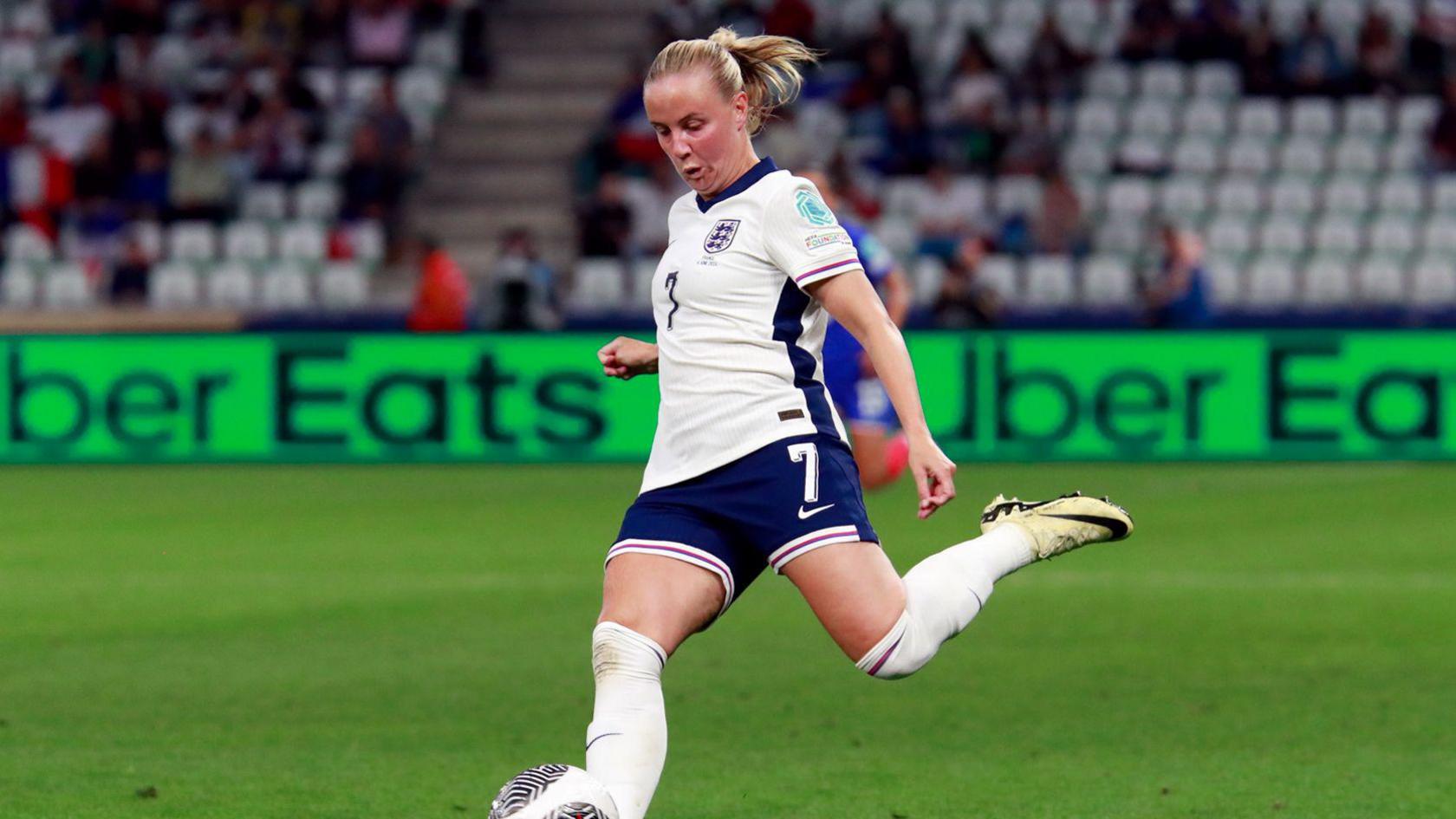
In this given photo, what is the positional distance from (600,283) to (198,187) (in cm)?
436

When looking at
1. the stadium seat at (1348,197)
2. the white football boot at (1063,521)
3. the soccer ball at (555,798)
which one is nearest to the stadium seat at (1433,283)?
the stadium seat at (1348,197)

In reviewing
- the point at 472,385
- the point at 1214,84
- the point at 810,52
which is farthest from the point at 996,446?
the point at 810,52

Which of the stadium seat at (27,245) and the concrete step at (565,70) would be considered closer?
the stadium seat at (27,245)

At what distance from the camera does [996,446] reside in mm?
16250

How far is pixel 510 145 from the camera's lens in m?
23.0

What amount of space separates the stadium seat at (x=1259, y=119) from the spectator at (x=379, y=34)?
863 cm

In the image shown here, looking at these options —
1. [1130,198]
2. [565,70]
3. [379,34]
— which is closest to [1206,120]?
[1130,198]

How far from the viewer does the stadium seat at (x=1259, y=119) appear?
2103 centimetres

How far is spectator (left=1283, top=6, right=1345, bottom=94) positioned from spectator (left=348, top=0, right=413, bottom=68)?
9.04 m

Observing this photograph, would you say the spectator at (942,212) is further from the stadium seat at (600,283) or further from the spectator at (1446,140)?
the spectator at (1446,140)

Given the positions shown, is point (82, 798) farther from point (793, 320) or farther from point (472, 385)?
point (472, 385)

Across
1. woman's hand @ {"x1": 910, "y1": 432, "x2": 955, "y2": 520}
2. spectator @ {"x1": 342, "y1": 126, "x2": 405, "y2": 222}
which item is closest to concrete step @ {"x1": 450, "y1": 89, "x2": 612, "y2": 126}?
spectator @ {"x1": 342, "y1": 126, "x2": 405, "y2": 222}

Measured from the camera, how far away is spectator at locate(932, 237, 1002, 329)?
17.3 metres

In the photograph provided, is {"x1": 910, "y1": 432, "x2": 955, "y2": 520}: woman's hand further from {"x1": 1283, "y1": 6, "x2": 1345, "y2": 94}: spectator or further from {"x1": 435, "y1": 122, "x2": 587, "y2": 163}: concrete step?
{"x1": 435, "y1": 122, "x2": 587, "y2": 163}: concrete step
